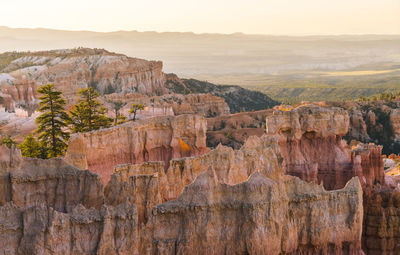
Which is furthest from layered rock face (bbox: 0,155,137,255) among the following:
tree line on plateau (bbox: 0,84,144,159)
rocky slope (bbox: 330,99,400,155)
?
rocky slope (bbox: 330,99,400,155)

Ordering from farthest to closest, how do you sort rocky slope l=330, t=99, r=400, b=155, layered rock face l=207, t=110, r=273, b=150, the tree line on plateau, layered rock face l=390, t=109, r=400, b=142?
layered rock face l=390, t=109, r=400, b=142
rocky slope l=330, t=99, r=400, b=155
layered rock face l=207, t=110, r=273, b=150
the tree line on plateau

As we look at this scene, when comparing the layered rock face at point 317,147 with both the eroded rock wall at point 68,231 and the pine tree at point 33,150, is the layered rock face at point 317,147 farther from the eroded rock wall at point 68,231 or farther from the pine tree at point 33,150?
the eroded rock wall at point 68,231

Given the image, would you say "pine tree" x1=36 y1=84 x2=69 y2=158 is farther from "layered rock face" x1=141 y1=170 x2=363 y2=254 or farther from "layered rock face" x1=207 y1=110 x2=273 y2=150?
"layered rock face" x1=207 y1=110 x2=273 y2=150

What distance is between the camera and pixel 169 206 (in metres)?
17.8

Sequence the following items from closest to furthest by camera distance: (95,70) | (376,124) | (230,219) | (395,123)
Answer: (230,219) → (395,123) → (376,124) → (95,70)

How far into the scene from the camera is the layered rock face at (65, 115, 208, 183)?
93.0 ft

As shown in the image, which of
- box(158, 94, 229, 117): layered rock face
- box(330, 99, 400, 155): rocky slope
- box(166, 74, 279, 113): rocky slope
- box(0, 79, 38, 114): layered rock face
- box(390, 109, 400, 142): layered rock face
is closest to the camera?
box(0, 79, 38, 114): layered rock face

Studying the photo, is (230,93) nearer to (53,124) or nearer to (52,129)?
(53,124)

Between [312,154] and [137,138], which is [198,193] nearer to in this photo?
[137,138]

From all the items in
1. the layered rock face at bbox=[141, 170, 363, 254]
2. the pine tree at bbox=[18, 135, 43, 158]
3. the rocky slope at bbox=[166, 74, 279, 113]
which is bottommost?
the rocky slope at bbox=[166, 74, 279, 113]

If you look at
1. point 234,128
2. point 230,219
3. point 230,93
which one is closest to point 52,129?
point 230,219

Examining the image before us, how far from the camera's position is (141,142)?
31.1 meters

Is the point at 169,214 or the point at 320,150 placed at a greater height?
the point at 169,214

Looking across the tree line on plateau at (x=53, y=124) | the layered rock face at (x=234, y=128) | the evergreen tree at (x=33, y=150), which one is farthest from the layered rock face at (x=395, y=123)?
the evergreen tree at (x=33, y=150)
